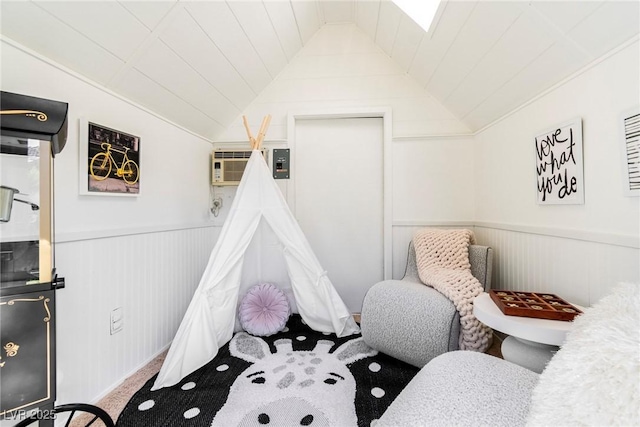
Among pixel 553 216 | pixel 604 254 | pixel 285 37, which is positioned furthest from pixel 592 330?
pixel 285 37

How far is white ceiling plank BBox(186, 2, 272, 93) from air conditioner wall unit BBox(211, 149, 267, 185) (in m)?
0.62

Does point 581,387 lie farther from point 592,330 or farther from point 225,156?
point 225,156

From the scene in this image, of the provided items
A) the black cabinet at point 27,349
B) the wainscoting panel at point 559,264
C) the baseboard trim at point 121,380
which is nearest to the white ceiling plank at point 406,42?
the wainscoting panel at point 559,264

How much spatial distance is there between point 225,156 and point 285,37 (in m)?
1.14

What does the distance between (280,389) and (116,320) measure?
996mm

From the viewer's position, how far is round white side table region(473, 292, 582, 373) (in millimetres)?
1058

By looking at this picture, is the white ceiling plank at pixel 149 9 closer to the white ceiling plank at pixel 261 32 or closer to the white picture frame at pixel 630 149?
the white ceiling plank at pixel 261 32

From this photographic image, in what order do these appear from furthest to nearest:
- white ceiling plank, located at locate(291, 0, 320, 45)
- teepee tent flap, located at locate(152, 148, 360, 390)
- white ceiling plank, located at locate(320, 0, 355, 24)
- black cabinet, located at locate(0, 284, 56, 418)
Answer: white ceiling plank, located at locate(320, 0, 355, 24), white ceiling plank, located at locate(291, 0, 320, 45), teepee tent flap, located at locate(152, 148, 360, 390), black cabinet, located at locate(0, 284, 56, 418)

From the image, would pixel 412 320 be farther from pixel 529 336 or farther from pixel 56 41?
pixel 56 41

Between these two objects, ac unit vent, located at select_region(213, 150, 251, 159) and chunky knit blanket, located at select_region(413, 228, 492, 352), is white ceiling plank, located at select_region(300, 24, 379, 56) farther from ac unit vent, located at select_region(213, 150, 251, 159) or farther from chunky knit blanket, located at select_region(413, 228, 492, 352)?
chunky knit blanket, located at select_region(413, 228, 492, 352)

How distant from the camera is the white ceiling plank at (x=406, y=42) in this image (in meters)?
1.89

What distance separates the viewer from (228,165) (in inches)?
98.2

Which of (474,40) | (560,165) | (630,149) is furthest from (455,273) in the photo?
(474,40)

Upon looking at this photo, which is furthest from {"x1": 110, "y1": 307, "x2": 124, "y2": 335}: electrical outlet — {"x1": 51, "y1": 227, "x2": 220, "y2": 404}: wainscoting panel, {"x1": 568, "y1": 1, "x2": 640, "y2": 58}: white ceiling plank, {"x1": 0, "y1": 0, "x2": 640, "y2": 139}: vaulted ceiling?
{"x1": 568, "y1": 1, "x2": 640, "y2": 58}: white ceiling plank
